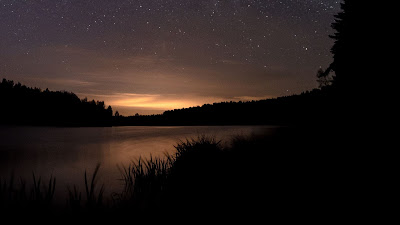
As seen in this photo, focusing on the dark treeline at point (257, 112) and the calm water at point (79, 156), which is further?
the dark treeline at point (257, 112)

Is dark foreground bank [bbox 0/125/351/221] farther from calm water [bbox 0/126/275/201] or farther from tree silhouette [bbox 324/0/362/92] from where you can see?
tree silhouette [bbox 324/0/362/92]

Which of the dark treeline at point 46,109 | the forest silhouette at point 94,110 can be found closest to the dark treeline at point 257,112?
the forest silhouette at point 94,110

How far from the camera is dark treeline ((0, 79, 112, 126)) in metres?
122

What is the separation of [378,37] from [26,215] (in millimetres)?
24415

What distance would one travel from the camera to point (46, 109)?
13675 cm

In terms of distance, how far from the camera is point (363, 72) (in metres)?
20.9

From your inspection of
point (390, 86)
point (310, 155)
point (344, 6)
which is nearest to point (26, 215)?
point (310, 155)

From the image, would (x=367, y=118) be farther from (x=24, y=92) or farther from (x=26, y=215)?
(x=24, y=92)

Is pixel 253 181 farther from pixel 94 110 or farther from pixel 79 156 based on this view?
pixel 94 110

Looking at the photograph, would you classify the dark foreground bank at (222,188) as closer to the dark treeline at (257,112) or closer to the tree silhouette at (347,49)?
the tree silhouette at (347,49)

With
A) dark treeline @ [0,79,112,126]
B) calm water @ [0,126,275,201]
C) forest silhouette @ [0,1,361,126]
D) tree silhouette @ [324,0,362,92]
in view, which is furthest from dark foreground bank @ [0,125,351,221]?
dark treeline @ [0,79,112,126]

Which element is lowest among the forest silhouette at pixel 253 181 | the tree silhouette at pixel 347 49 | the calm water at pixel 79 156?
the calm water at pixel 79 156

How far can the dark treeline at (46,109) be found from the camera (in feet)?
401

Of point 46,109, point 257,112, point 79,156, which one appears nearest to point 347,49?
point 79,156
